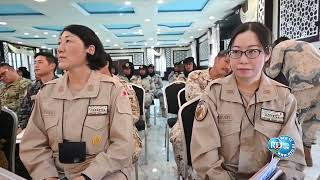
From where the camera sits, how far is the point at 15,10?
778cm

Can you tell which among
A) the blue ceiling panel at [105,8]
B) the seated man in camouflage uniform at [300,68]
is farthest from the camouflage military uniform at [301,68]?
the blue ceiling panel at [105,8]

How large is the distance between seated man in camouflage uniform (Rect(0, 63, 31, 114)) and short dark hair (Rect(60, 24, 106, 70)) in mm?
2054

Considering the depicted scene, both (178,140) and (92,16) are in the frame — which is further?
(92,16)

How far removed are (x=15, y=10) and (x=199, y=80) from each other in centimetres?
691

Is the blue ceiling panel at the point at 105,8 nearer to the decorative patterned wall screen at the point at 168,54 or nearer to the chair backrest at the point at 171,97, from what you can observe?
the chair backrest at the point at 171,97

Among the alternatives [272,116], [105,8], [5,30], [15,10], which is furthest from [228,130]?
[5,30]

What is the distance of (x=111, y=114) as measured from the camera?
1.57m

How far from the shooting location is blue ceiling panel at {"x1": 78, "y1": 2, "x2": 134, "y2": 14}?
7.47 meters

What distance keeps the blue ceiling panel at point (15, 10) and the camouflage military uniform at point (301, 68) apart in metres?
6.57

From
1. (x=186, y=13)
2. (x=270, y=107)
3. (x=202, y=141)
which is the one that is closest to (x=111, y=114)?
(x=202, y=141)

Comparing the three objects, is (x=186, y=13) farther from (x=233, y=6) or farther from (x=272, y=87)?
(x=272, y=87)

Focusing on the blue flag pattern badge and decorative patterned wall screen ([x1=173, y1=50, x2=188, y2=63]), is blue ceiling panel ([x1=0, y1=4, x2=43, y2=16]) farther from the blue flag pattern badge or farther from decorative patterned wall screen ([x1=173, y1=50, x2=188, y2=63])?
decorative patterned wall screen ([x1=173, y1=50, x2=188, y2=63])

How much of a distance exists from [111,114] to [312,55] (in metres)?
2.02

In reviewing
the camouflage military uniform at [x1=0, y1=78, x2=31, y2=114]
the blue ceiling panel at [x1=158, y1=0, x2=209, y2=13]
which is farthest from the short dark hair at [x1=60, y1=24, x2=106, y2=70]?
the blue ceiling panel at [x1=158, y1=0, x2=209, y2=13]
